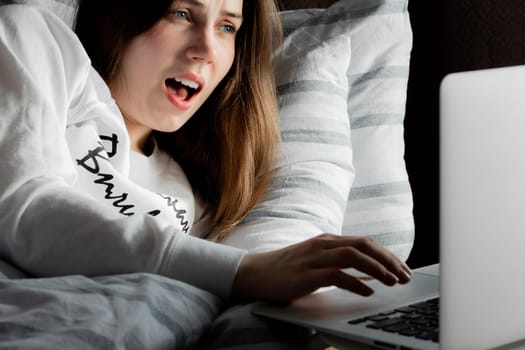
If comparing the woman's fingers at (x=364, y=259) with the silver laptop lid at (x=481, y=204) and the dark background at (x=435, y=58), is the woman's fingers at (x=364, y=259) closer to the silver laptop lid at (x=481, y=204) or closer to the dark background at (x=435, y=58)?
the silver laptop lid at (x=481, y=204)

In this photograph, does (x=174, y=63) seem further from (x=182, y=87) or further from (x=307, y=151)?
(x=307, y=151)

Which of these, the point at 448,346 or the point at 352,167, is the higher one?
the point at 448,346

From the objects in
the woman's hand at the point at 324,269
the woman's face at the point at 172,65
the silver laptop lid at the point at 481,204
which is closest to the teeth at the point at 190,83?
the woman's face at the point at 172,65

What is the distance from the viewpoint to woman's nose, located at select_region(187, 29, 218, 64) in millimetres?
1358

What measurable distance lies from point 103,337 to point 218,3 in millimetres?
779

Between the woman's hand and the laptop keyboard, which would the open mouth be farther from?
the laptop keyboard

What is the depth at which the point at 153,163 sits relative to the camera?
1.42 metres

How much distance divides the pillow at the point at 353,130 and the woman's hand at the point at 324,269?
15.3 inches

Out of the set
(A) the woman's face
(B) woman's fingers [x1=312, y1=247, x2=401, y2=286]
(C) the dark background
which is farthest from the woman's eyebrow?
(B) woman's fingers [x1=312, y1=247, x2=401, y2=286]

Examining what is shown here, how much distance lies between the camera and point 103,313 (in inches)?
29.9

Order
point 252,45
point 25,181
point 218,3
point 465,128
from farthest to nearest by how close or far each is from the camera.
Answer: point 252,45, point 218,3, point 25,181, point 465,128

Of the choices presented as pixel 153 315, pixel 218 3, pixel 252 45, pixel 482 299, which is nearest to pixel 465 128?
pixel 482 299

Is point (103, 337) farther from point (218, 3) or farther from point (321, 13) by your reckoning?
point (321, 13)

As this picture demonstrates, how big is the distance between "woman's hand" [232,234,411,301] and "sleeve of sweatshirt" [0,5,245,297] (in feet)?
0.19
